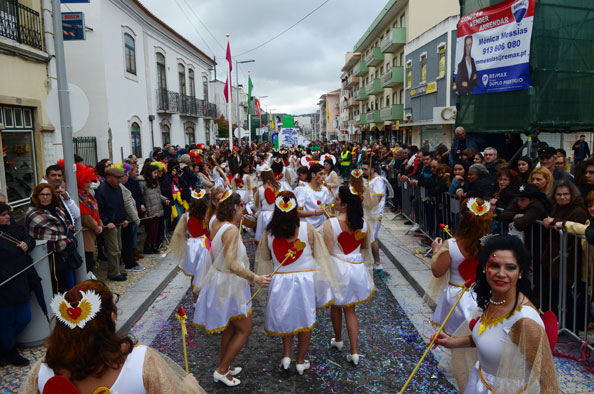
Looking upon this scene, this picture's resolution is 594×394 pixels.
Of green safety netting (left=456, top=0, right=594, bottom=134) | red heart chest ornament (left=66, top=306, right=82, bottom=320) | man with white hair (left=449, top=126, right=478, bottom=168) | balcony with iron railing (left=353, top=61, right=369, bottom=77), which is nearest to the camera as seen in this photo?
red heart chest ornament (left=66, top=306, right=82, bottom=320)

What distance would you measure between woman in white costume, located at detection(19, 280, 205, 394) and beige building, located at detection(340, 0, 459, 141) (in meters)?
25.2

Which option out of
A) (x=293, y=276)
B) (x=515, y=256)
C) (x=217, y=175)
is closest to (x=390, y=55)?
(x=217, y=175)

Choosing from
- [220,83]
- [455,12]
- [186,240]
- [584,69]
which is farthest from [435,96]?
[220,83]

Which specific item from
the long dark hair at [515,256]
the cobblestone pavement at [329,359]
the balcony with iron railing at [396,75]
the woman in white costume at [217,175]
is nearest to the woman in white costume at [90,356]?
the long dark hair at [515,256]

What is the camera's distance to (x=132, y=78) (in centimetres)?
1864

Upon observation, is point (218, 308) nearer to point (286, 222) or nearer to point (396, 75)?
point (286, 222)

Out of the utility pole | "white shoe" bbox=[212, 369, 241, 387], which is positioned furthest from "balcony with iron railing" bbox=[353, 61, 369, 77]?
"white shoe" bbox=[212, 369, 241, 387]

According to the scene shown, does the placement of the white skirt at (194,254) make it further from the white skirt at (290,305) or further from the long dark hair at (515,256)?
the long dark hair at (515,256)

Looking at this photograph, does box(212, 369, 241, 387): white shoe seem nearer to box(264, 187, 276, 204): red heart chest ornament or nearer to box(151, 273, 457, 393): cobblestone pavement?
box(151, 273, 457, 393): cobblestone pavement

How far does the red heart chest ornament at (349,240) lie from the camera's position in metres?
4.45

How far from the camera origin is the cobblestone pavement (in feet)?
13.3

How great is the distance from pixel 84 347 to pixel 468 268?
113 inches

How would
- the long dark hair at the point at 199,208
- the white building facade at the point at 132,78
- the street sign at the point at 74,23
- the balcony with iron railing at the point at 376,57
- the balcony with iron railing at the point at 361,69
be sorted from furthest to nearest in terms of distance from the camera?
1. the balcony with iron railing at the point at 361,69
2. the balcony with iron railing at the point at 376,57
3. the white building facade at the point at 132,78
4. the street sign at the point at 74,23
5. the long dark hair at the point at 199,208

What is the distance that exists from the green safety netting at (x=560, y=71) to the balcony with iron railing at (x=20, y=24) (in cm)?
1087
